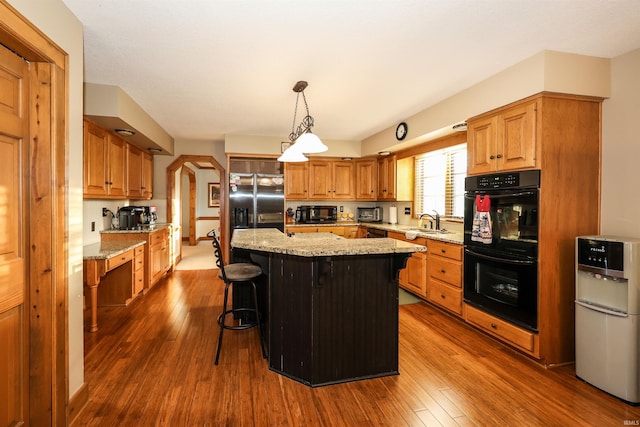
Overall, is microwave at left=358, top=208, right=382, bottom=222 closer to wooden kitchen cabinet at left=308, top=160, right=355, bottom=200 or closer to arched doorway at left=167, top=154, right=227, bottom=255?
wooden kitchen cabinet at left=308, top=160, right=355, bottom=200

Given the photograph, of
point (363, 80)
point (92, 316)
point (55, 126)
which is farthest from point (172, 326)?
point (363, 80)

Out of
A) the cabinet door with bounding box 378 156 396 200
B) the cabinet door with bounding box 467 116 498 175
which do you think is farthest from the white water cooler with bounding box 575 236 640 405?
the cabinet door with bounding box 378 156 396 200

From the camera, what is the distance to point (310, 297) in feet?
7.50

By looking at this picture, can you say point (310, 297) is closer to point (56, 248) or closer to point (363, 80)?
point (56, 248)

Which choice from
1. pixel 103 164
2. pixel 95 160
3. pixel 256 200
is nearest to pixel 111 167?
pixel 103 164

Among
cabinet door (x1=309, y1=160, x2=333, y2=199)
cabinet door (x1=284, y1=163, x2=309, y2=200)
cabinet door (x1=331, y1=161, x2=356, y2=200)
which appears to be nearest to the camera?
cabinet door (x1=284, y1=163, x2=309, y2=200)

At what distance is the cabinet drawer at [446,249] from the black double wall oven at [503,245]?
144 mm

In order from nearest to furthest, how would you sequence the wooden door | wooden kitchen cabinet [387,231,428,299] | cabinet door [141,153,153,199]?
the wooden door, wooden kitchen cabinet [387,231,428,299], cabinet door [141,153,153,199]

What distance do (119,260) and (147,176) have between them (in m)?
2.32

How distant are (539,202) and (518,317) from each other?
984mm

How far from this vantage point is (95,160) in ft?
11.9

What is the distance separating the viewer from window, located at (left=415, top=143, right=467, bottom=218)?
430cm

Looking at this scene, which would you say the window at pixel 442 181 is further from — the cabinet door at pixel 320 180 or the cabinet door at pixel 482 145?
the cabinet door at pixel 320 180

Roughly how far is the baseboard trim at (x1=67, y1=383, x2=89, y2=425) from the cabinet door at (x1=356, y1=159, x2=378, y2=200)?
493cm
